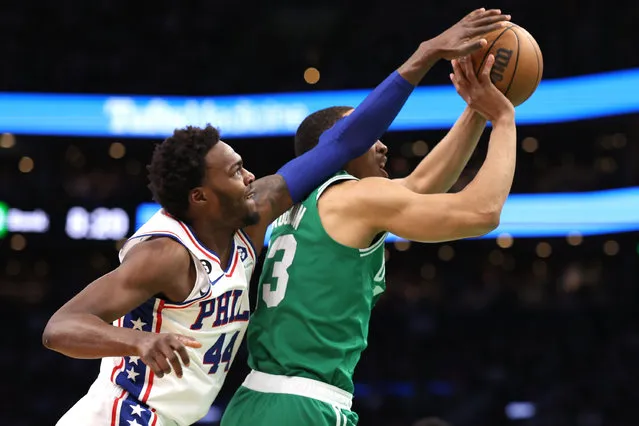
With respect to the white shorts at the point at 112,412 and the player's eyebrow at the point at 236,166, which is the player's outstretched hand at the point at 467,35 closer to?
the player's eyebrow at the point at 236,166

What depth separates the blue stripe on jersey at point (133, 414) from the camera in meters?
3.07

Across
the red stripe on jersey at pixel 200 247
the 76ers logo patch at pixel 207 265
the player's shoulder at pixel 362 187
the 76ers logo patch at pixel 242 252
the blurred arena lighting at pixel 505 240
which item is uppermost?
the blurred arena lighting at pixel 505 240

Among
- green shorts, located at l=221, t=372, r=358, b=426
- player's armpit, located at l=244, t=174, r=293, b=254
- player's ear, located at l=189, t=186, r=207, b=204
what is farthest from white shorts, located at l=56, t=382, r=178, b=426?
player's armpit, located at l=244, t=174, r=293, b=254

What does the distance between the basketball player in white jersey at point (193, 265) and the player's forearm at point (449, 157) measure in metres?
0.46

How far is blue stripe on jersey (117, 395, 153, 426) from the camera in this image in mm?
3068

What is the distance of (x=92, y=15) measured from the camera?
57.8ft

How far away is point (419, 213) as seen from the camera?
3.21m

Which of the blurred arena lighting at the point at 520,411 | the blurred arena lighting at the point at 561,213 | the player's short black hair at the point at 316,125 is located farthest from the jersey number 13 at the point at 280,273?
the blurred arena lighting at the point at 561,213

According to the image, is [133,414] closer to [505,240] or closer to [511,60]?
[511,60]

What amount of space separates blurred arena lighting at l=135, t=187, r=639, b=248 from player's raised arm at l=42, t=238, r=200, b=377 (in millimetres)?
12510

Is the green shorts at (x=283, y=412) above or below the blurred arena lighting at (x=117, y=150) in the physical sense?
below

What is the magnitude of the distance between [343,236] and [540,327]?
13.5 meters

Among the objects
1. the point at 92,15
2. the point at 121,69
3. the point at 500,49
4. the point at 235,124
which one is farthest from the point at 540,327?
the point at 500,49

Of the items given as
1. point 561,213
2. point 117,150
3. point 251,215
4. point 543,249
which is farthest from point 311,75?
point 251,215
